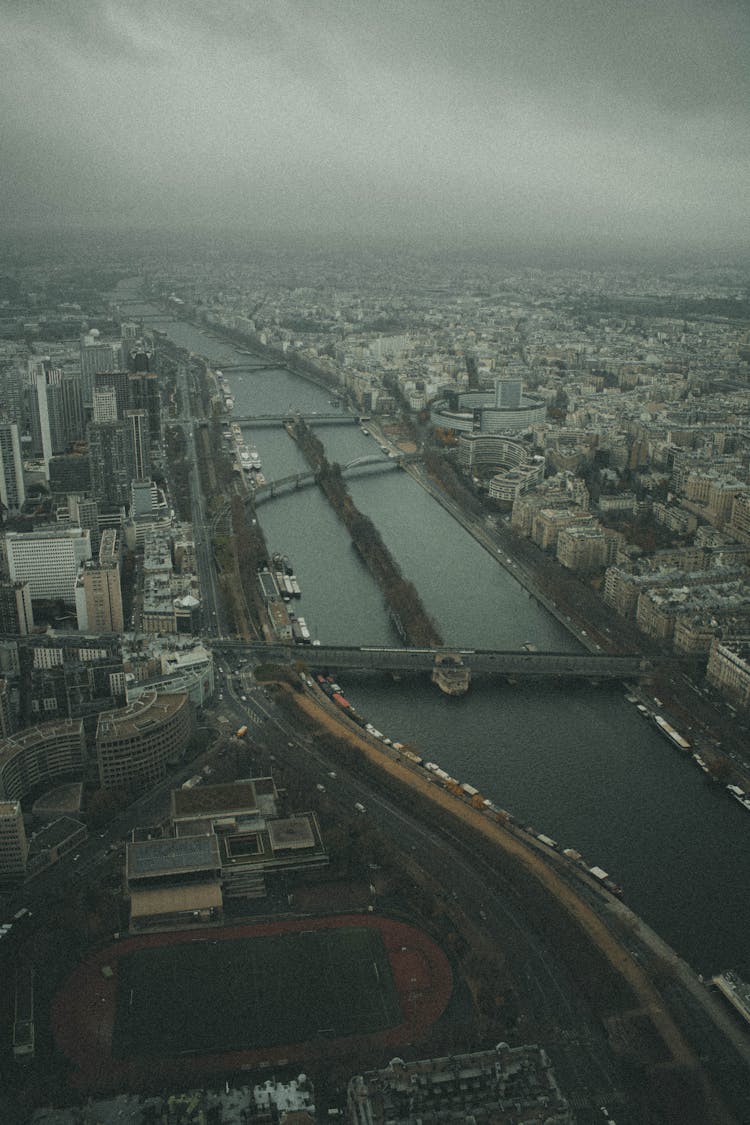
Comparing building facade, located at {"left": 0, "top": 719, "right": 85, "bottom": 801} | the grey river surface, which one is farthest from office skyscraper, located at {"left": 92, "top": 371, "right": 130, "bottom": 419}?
building facade, located at {"left": 0, "top": 719, "right": 85, "bottom": 801}

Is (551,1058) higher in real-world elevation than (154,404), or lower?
lower

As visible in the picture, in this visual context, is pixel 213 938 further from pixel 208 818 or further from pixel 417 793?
pixel 417 793

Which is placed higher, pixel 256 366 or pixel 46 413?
pixel 46 413

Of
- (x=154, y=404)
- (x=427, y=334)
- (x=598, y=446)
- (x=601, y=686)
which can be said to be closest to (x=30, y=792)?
(x=601, y=686)

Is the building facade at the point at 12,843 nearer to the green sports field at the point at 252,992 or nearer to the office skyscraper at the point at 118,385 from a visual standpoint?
the green sports field at the point at 252,992

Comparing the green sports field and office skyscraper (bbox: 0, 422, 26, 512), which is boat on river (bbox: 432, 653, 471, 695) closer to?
the green sports field

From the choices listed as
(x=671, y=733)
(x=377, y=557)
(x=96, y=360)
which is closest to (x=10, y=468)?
(x=377, y=557)

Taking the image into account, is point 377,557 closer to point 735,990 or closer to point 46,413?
point 46,413

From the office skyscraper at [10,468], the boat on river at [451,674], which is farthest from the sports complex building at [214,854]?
the office skyscraper at [10,468]
